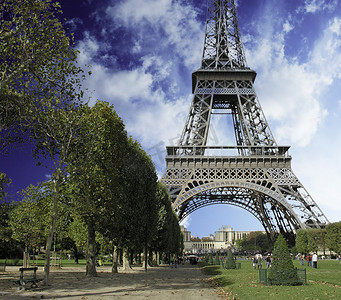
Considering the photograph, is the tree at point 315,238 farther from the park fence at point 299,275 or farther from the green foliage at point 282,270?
the green foliage at point 282,270

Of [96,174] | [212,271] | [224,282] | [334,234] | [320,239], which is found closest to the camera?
[224,282]

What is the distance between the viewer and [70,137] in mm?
18422

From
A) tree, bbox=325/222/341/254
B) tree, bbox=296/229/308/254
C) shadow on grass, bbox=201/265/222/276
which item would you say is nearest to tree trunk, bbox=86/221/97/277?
shadow on grass, bbox=201/265/222/276

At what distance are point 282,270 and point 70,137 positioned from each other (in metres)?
13.9

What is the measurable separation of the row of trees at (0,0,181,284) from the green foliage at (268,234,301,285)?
37.5 feet

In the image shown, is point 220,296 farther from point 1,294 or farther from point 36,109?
point 36,109

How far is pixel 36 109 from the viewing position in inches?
659

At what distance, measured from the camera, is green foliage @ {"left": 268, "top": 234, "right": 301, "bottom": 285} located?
1847cm

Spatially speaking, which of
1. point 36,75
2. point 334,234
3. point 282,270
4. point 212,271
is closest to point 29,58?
point 36,75

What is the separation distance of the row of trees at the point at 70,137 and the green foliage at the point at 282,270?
11.4 metres

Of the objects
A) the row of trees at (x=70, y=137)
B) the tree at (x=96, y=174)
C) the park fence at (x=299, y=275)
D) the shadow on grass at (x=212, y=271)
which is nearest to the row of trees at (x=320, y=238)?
the shadow on grass at (x=212, y=271)

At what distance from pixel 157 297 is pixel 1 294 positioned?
22.9ft

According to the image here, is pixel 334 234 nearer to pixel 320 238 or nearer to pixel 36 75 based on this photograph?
pixel 320 238

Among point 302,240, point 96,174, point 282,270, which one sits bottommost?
point 282,270
